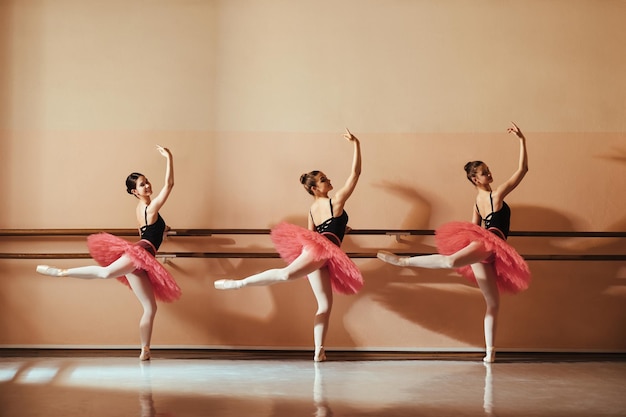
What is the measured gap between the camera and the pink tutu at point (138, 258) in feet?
13.0

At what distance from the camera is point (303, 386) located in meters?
3.13

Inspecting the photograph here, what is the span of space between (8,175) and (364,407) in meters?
3.13

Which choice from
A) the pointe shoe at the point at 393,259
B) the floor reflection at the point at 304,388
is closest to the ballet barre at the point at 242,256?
the pointe shoe at the point at 393,259

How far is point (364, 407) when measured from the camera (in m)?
2.67

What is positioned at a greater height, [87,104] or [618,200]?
[87,104]

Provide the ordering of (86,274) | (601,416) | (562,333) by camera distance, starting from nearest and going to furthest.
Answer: (601,416) < (86,274) < (562,333)

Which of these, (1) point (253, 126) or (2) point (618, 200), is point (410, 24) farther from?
(2) point (618, 200)

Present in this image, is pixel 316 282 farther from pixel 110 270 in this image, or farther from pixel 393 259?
pixel 110 270

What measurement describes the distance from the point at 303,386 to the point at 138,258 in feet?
4.54

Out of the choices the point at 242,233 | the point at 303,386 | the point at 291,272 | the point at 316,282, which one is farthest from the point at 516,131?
the point at 303,386

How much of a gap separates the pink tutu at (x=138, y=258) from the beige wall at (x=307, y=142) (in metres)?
0.43

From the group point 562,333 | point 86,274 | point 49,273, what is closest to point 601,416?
point 562,333

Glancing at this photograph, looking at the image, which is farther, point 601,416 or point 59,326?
point 59,326

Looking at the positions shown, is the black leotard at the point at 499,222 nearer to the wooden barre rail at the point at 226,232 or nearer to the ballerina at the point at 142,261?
the wooden barre rail at the point at 226,232
